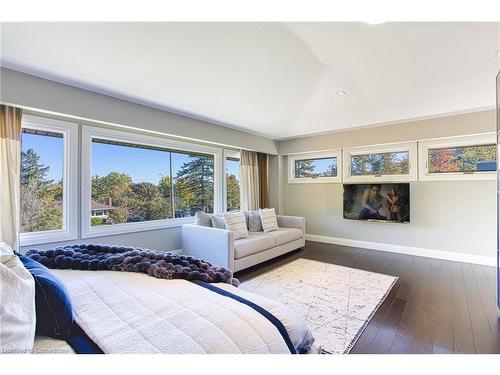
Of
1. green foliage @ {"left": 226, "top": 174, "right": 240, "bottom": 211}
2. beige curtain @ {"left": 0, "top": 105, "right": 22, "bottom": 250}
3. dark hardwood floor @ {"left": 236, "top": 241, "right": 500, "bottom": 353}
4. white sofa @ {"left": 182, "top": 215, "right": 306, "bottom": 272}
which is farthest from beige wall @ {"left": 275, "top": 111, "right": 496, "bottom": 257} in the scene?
beige curtain @ {"left": 0, "top": 105, "right": 22, "bottom": 250}

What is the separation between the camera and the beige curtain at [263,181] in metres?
5.73

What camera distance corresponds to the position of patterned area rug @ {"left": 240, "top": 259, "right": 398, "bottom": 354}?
6.67 feet

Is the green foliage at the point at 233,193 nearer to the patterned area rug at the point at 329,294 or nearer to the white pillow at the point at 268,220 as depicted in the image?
the white pillow at the point at 268,220

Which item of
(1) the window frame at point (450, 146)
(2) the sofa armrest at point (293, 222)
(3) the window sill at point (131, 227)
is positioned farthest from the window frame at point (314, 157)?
(3) the window sill at point (131, 227)

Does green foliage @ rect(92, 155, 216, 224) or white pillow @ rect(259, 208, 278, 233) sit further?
white pillow @ rect(259, 208, 278, 233)

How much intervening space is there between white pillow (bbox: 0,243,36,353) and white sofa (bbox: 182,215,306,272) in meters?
2.32

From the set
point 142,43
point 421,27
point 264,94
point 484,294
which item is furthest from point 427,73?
point 142,43

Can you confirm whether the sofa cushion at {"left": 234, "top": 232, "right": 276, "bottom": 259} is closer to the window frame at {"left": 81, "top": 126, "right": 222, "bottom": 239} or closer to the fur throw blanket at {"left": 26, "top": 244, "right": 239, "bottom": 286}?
the window frame at {"left": 81, "top": 126, "right": 222, "bottom": 239}

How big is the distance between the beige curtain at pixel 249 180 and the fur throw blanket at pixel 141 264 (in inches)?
137

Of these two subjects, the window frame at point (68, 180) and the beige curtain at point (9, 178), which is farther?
the window frame at point (68, 180)

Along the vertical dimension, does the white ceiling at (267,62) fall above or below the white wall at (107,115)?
above

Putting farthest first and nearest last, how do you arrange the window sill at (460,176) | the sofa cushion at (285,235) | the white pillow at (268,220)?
the white pillow at (268,220) < the sofa cushion at (285,235) < the window sill at (460,176)

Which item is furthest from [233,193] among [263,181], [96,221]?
[96,221]
